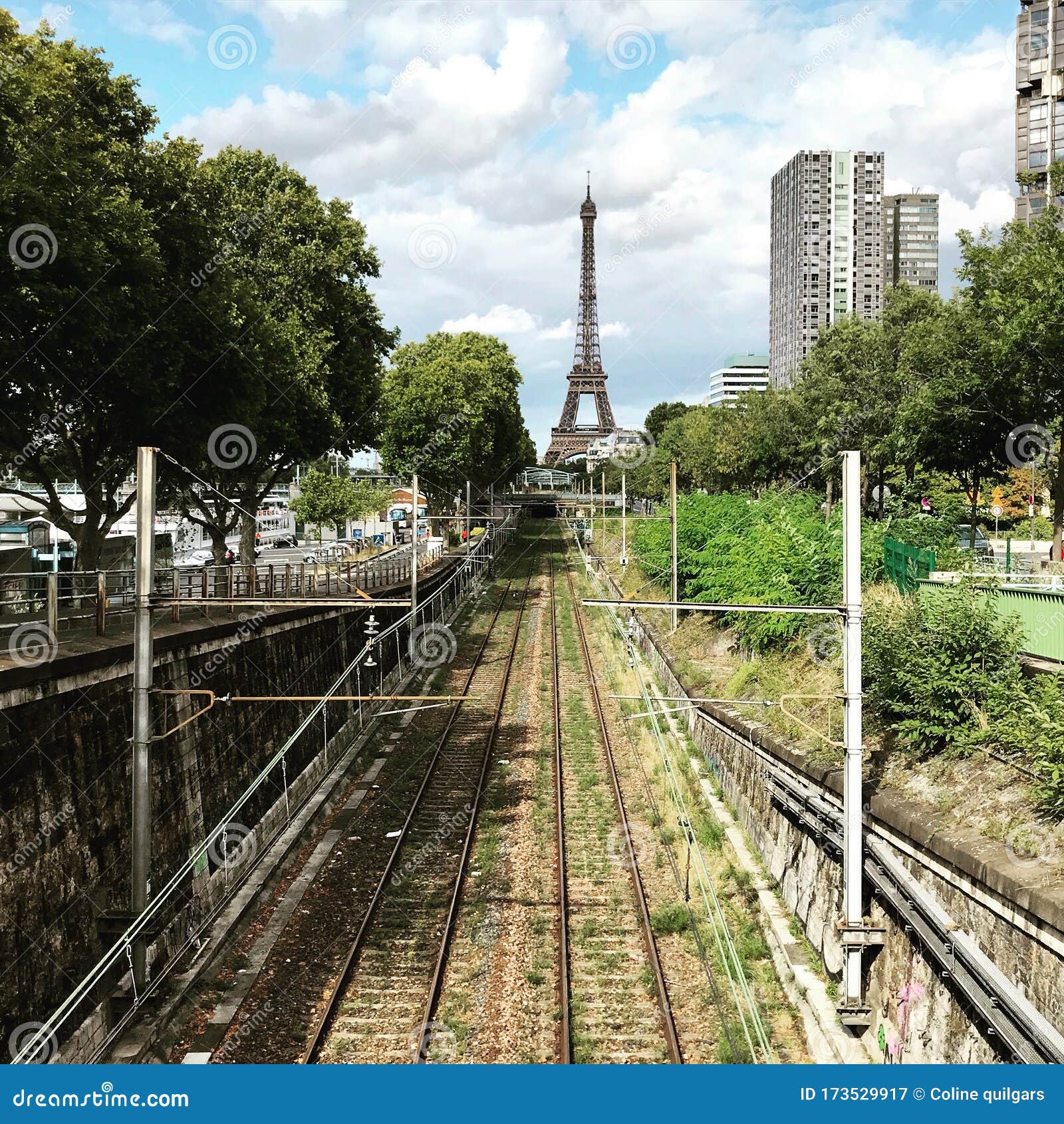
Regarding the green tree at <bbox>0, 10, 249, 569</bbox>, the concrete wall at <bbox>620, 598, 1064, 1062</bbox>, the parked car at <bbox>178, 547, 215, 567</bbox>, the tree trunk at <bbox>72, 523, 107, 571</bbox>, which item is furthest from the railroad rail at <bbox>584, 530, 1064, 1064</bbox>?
the parked car at <bbox>178, 547, 215, 567</bbox>

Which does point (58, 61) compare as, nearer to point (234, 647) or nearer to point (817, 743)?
point (234, 647)

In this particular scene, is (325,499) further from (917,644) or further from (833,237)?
(833,237)

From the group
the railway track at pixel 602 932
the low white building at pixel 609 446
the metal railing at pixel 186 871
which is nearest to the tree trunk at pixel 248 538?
the metal railing at pixel 186 871

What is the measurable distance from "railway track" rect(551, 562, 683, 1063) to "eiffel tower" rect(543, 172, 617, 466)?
111746 millimetres

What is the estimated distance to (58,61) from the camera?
14.4m

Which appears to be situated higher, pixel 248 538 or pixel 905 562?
pixel 248 538

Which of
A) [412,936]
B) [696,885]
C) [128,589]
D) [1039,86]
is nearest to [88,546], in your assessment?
[128,589]

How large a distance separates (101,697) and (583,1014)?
592 centimetres

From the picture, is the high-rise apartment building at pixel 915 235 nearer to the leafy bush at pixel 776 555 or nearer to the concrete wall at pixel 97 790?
the leafy bush at pixel 776 555

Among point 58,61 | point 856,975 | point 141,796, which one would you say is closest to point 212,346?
point 58,61

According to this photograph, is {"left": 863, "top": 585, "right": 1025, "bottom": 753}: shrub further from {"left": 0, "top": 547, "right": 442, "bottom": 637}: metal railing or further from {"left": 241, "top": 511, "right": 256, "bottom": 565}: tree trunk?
{"left": 241, "top": 511, "right": 256, "bottom": 565}: tree trunk

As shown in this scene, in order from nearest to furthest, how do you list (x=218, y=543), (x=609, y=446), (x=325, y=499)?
(x=218, y=543), (x=325, y=499), (x=609, y=446)

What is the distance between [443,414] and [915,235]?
414ft

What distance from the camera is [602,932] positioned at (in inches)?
439
